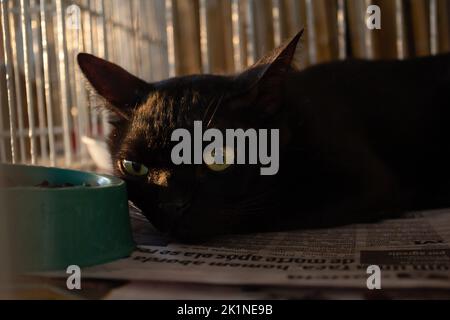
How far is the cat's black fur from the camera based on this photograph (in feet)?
2.29

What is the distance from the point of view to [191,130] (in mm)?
699

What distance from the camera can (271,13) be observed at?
198cm

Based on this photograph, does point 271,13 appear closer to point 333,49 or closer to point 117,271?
point 333,49

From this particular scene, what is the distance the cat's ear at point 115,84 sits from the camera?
2.65 feet

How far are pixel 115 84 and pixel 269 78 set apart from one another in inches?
9.5

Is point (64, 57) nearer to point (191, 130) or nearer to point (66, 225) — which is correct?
point (191, 130)

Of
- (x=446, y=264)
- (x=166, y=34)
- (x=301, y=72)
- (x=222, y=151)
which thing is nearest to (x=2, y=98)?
(x=222, y=151)

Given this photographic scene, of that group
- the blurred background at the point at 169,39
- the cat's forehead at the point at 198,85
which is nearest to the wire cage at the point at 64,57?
the blurred background at the point at 169,39

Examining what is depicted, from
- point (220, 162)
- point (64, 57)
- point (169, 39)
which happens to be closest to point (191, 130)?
point (220, 162)

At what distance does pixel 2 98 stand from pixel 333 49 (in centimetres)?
159

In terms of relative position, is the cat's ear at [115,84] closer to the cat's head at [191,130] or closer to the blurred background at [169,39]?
the cat's head at [191,130]

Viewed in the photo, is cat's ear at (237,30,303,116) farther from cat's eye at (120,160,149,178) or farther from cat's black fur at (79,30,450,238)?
cat's eye at (120,160,149,178)

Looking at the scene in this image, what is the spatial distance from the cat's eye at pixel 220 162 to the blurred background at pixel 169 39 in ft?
1.42

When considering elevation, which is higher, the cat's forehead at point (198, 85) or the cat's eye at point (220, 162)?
the cat's forehead at point (198, 85)
